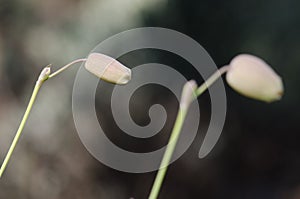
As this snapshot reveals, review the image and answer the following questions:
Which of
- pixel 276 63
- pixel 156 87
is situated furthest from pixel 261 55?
pixel 156 87

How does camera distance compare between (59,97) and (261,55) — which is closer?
(59,97)

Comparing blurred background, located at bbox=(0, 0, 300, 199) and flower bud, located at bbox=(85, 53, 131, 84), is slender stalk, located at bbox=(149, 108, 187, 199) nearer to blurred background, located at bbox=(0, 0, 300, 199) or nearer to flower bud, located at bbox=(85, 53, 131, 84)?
flower bud, located at bbox=(85, 53, 131, 84)

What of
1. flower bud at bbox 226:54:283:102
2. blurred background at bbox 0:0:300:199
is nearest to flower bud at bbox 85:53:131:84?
flower bud at bbox 226:54:283:102

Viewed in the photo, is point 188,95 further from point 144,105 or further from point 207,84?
point 144,105

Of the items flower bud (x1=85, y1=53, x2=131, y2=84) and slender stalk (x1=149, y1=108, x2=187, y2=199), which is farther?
flower bud (x1=85, y1=53, x2=131, y2=84)

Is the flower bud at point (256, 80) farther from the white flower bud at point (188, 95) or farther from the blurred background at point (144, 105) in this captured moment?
the blurred background at point (144, 105)

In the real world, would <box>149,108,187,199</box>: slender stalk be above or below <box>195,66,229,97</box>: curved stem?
below

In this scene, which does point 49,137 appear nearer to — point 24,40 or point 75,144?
point 75,144
